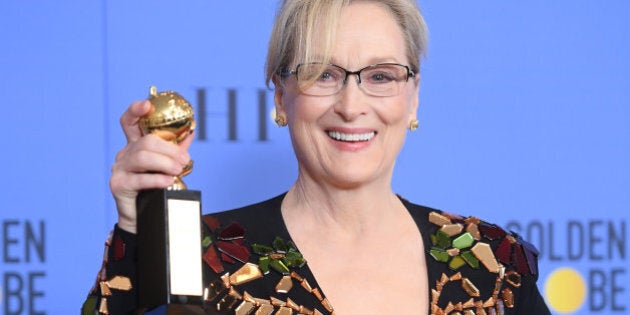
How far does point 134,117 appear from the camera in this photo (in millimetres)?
1230

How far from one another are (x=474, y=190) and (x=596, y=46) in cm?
41

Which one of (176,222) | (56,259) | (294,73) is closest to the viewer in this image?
(176,222)

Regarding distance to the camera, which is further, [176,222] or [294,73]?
[294,73]

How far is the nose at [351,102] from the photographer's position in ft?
5.10

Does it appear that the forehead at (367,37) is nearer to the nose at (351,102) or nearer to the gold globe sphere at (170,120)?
the nose at (351,102)

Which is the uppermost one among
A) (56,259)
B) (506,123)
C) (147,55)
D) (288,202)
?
(147,55)

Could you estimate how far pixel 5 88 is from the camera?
205cm

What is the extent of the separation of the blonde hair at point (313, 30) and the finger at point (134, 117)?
40 cm

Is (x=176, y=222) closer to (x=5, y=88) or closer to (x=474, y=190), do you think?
(x=5, y=88)

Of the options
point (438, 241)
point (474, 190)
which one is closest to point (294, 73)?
point (438, 241)

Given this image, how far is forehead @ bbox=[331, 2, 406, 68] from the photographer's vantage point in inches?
61.6

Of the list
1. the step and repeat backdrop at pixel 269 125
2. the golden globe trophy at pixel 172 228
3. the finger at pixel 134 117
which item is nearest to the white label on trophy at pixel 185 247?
the golden globe trophy at pixel 172 228

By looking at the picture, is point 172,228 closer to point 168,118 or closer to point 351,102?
point 168,118

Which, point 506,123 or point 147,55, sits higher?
point 147,55
